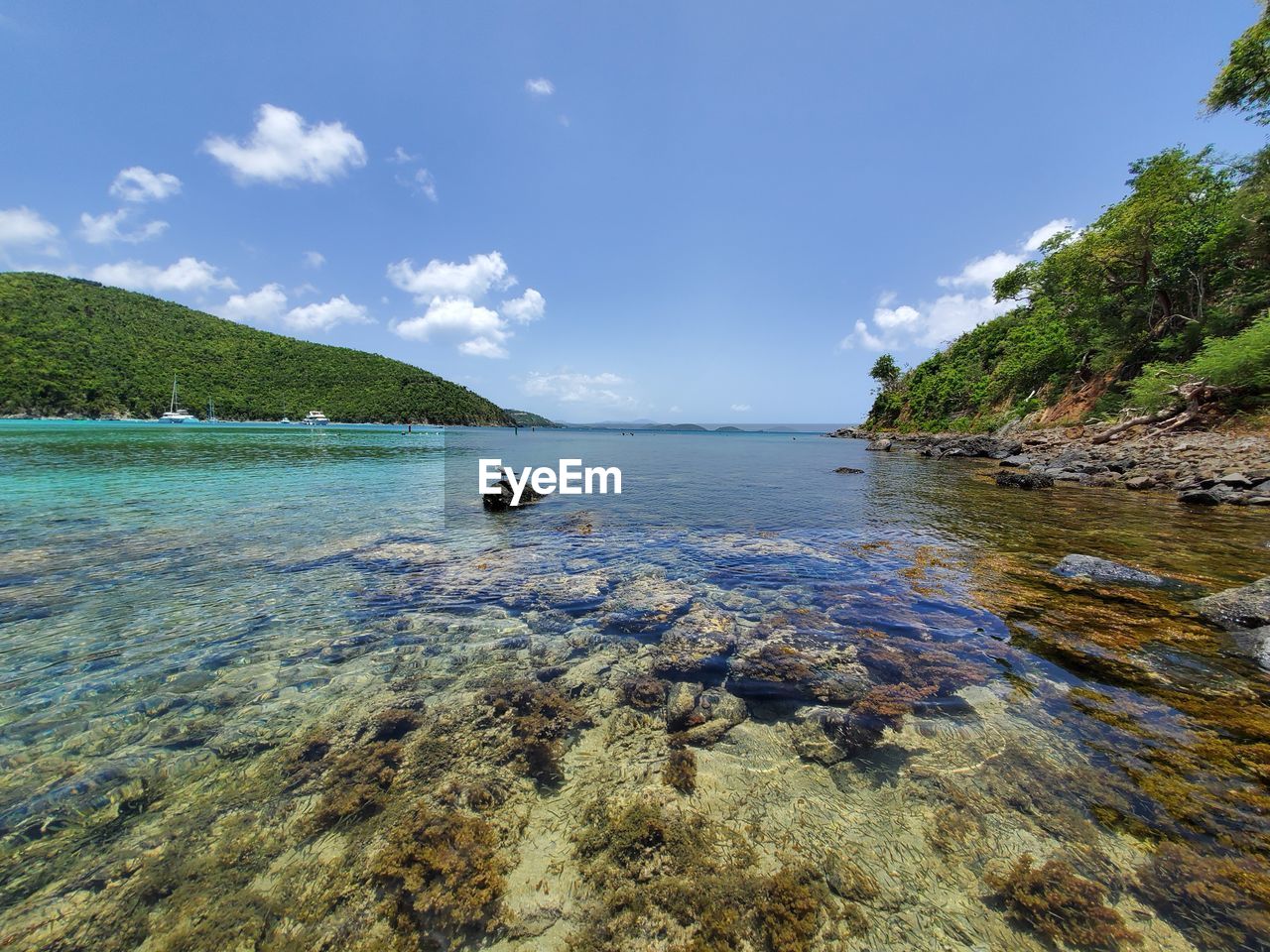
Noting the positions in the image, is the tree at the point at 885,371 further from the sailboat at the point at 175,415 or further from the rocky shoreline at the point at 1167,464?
the sailboat at the point at 175,415

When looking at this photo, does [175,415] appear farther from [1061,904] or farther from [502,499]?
[1061,904]

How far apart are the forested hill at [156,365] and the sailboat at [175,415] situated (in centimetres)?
121

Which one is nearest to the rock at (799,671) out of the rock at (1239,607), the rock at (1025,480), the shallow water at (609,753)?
the shallow water at (609,753)

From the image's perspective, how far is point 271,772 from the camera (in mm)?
3914

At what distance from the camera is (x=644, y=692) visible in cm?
520

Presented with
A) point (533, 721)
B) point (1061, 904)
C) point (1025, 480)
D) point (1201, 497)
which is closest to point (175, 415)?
point (533, 721)

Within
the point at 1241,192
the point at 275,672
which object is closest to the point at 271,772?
the point at 275,672

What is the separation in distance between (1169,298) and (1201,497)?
3283 cm

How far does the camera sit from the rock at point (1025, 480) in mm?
20328

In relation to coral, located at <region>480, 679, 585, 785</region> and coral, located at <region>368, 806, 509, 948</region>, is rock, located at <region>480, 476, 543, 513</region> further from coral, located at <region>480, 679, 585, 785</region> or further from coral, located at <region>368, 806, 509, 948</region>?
coral, located at <region>368, 806, 509, 948</region>

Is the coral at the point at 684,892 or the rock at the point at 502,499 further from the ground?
the rock at the point at 502,499

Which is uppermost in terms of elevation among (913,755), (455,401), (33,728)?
(455,401)

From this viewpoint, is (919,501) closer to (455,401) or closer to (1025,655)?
(1025,655)

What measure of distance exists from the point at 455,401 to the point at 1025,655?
176 metres
